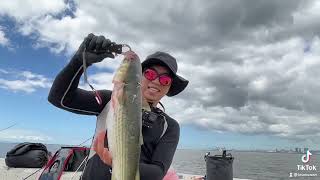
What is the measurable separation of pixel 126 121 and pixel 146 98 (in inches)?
67.5

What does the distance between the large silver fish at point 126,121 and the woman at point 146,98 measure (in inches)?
11.7

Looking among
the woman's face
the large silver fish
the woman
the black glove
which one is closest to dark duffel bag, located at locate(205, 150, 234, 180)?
the woman

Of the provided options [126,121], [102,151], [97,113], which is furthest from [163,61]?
[126,121]

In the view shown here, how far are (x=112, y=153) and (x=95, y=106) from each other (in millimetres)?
1529

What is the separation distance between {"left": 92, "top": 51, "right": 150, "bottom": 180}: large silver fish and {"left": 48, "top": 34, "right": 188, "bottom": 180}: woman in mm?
297

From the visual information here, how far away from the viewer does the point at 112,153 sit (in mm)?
3482

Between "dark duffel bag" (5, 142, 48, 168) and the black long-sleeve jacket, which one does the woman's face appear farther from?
"dark duffel bag" (5, 142, 48, 168)

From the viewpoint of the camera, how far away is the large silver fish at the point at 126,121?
3.38 m

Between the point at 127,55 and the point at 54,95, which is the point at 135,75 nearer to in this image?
the point at 127,55

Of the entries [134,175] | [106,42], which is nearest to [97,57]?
[106,42]

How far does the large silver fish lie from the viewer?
3.38 metres

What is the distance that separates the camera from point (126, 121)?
133 inches

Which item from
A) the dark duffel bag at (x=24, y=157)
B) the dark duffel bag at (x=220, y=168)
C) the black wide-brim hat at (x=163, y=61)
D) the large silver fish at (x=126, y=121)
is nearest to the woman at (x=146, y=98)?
the black wide-brim hat at (x=163, y=61)

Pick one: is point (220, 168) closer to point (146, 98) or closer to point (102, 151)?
point (146, 98)
